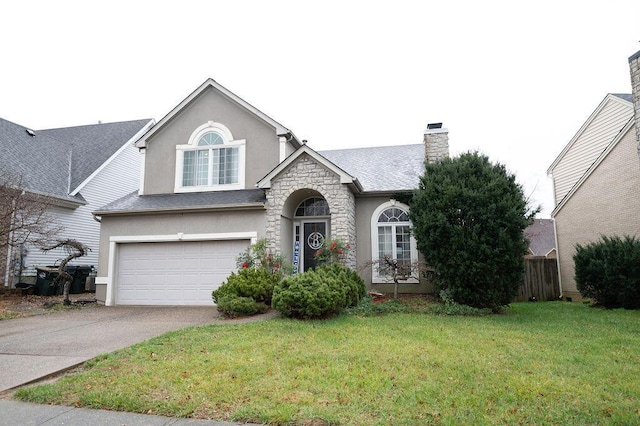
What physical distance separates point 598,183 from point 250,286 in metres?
12.5

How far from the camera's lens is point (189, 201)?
13617mm

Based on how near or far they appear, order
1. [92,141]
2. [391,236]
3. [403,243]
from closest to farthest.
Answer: [403,243], [391,236], [92,141]

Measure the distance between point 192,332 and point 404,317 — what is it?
4.74 metres

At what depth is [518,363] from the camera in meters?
5.61

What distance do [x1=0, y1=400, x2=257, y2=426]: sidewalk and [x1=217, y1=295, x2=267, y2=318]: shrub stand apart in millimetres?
5313

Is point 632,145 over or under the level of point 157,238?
over

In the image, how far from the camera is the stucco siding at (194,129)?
46.9 ft

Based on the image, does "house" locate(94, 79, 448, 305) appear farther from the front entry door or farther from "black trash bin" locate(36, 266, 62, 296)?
"black trash bin" locate(36, 266, 62, 296)

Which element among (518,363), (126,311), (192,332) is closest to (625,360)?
(518,363)

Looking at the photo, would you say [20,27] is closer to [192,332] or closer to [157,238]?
[157,238]

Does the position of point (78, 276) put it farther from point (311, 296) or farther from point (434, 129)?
point (434, 129)

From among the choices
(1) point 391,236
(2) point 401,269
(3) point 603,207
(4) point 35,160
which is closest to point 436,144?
(1) point 391,236

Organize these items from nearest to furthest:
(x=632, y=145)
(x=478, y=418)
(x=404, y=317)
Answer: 1. (x=478, y=418)
2. (x=404, y=317)
3. (x=632, y=145)

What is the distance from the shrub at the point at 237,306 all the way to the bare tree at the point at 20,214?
8.43m
